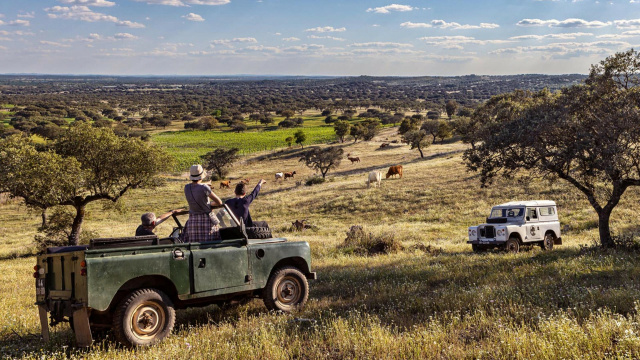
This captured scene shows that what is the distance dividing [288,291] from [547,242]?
1528 centimetres

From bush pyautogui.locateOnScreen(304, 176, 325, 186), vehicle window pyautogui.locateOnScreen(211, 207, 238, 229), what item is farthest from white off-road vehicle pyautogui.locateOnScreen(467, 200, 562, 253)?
bush pyautogui.locateOnScreen(304, 176, 325, 186)

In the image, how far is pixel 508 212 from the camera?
20859 mm

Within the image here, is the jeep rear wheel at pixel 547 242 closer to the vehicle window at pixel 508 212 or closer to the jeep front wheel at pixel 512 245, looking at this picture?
the vehicle window at pixel 508 212

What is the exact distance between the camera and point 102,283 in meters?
6.68

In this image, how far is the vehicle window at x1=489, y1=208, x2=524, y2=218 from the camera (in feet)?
67.5

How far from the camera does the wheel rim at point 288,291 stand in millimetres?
9250

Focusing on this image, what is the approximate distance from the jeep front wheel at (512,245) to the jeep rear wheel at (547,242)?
1668 mm

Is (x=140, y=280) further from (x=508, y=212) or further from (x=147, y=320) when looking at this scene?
(x=508, y=212)

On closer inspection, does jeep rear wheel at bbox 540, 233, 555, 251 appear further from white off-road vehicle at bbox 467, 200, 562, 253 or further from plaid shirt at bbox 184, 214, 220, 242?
plaid shirt at bbox 184, 214, 220, 242

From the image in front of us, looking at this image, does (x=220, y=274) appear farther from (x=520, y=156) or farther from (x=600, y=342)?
(x=520, y=156)

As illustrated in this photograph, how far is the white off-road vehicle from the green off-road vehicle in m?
13.2

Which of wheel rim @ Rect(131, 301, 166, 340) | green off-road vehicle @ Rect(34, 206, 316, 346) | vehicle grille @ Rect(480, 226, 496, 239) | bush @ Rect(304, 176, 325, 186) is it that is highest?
green off-road vehicle @ Rect(34, 206, 316, 346)

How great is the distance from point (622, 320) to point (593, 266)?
6524 millimetres

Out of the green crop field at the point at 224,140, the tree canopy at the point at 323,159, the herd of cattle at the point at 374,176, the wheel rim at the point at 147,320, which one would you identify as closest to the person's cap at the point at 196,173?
the wheel rim at the point at 147,320
